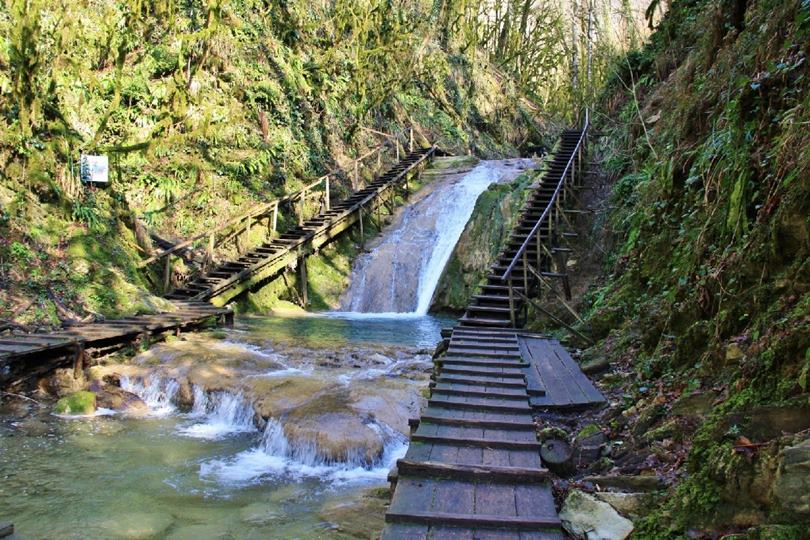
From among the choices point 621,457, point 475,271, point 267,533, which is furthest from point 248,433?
point 475,271

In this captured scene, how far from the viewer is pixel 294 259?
17.6 meters

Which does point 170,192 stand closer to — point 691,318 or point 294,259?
point 294,259

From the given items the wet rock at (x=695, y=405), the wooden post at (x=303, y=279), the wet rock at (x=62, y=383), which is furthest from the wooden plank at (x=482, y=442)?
the wooden post at (x=303, y=279)

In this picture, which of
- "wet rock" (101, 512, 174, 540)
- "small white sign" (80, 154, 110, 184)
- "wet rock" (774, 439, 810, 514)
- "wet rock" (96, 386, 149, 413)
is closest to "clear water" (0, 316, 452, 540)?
"wet rock" (101, 512, 174, 540)

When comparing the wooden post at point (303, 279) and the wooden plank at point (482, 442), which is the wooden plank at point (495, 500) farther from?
the wooden post at point (303, 279)

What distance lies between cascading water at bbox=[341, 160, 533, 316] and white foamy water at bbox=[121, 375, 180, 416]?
30.5 feet

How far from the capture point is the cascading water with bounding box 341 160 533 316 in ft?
60.4

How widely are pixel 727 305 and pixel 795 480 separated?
7.64 feet

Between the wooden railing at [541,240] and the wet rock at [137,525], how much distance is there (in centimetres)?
638

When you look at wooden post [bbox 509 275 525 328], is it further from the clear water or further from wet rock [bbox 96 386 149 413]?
wet rock [bbox 96 386 149 413]

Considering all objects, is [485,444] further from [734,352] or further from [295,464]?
[295,464]

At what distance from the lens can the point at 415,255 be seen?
19.7 meters

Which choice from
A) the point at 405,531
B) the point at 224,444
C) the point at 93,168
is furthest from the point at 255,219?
the point at 405,531

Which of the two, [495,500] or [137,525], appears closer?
[495,500]
